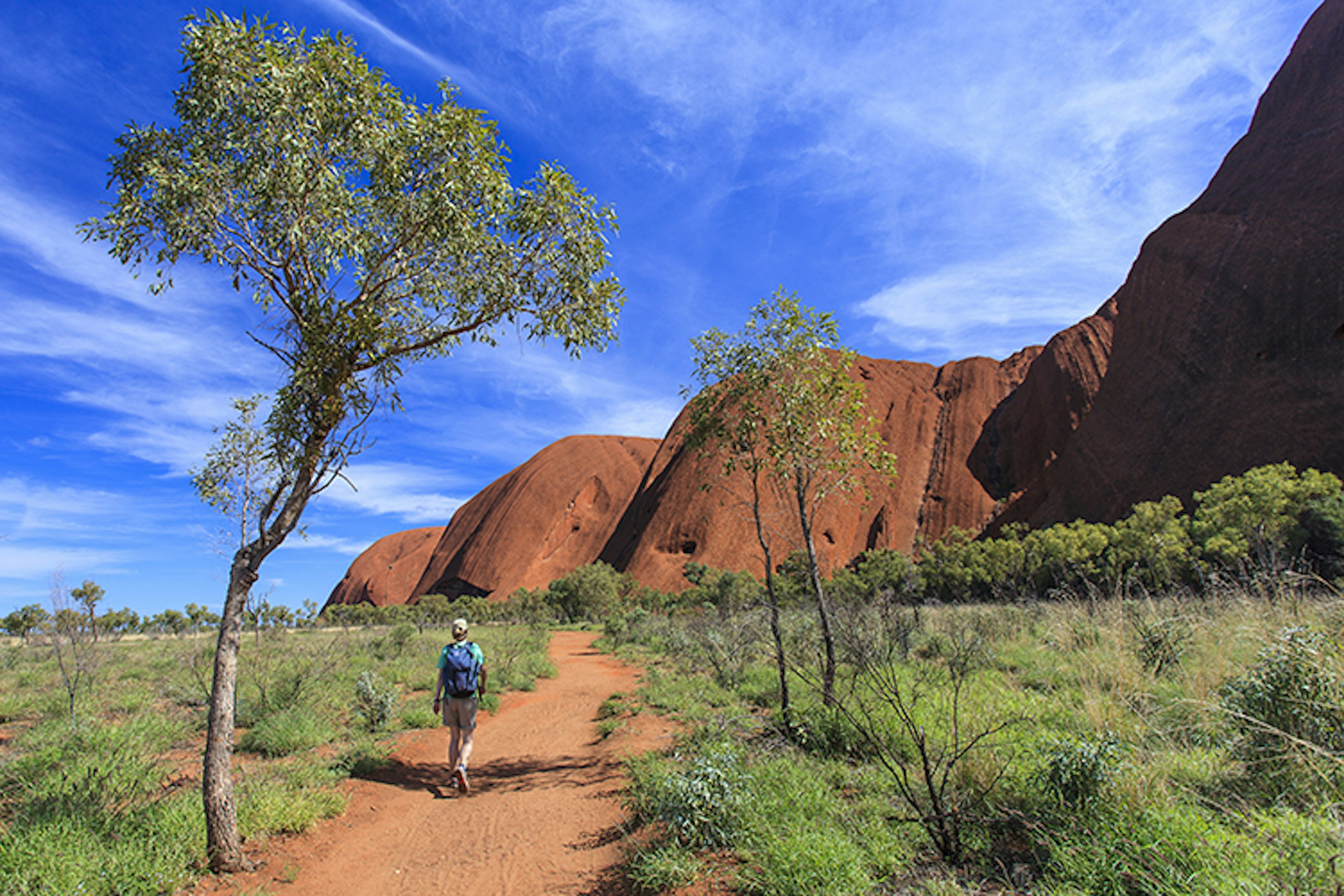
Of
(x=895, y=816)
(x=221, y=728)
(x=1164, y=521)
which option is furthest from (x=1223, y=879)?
(x=1164, y=521)

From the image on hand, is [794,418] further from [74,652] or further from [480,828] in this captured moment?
[74,652]

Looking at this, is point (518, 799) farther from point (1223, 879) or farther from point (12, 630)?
point (12, 630)

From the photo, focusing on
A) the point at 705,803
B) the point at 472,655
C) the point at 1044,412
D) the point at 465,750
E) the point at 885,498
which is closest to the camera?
the point at 705,803

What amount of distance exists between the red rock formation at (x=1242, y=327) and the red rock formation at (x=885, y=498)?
11.6 m

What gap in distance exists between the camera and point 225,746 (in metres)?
4.41

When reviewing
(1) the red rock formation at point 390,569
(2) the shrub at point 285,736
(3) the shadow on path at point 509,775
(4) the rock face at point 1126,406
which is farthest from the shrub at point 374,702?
(1) the red rock formation at point 390,569

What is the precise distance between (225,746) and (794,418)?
7021 mm

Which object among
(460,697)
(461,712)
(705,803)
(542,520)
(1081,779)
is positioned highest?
(542,520)

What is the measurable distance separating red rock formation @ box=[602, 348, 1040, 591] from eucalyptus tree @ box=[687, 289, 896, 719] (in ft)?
126

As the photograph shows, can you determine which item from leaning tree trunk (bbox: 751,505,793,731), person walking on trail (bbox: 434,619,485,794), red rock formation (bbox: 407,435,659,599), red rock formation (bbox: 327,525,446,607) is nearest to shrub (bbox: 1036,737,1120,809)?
leaning tree trunk (bbox: 751,505,793,731)

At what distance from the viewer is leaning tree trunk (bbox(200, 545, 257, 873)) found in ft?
14.1

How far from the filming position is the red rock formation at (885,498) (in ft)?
185

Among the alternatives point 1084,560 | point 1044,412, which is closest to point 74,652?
point 1084,560

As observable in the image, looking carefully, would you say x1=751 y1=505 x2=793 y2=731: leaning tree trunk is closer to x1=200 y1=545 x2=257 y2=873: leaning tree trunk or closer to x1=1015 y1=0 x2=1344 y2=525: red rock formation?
x1=200 y1=545 x2=257 y2=873: leaning tree trunk
